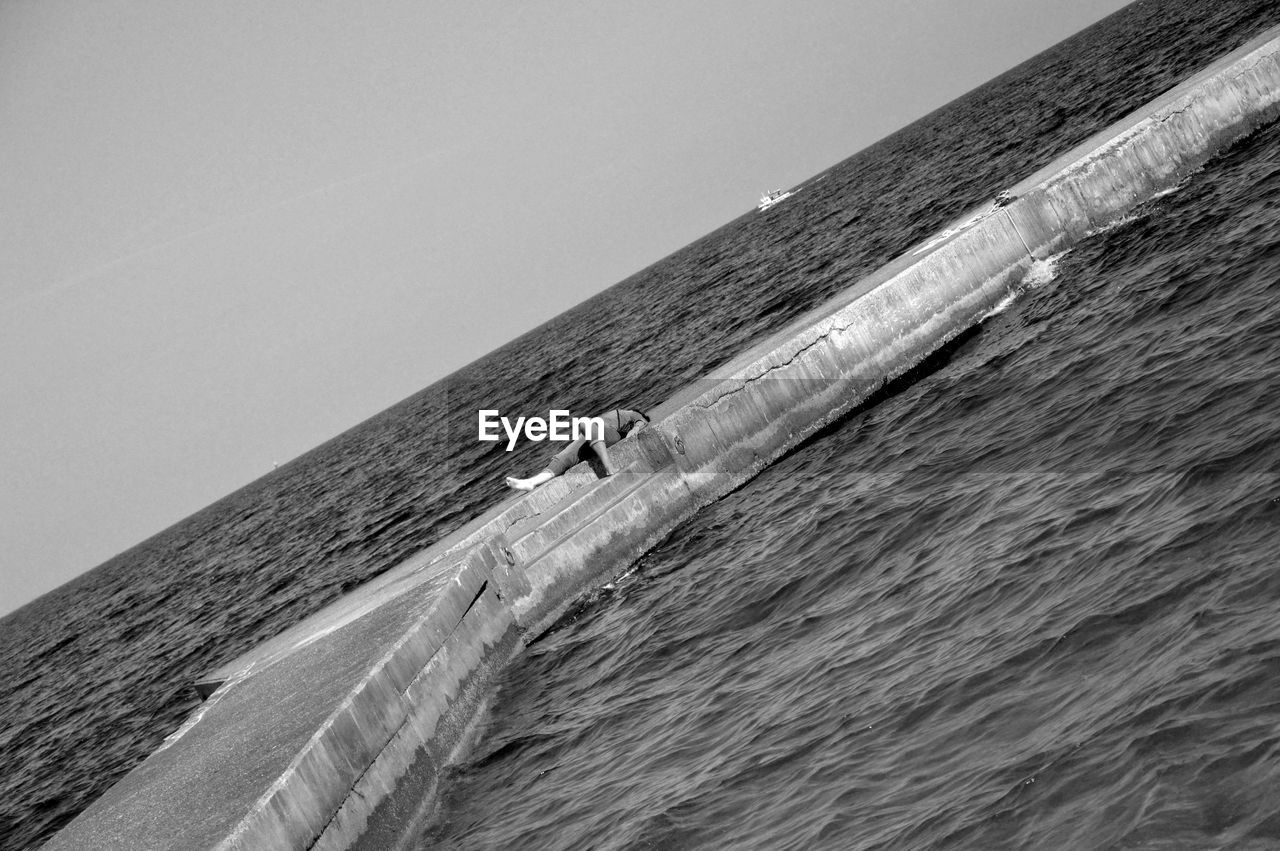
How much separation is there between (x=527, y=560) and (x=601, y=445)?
214 centimetres

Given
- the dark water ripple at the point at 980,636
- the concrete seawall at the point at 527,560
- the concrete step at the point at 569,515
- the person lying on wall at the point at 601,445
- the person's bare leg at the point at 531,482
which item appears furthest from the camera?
the person's bare leg at the point at 531,482

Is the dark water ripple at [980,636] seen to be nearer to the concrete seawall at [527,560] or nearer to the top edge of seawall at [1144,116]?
the concrete seawall at [527,560]

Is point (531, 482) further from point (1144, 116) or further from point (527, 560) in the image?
point (1144, 116)

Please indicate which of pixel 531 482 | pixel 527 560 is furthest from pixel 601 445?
pixel 527 560

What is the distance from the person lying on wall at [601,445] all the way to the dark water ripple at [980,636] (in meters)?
1.49

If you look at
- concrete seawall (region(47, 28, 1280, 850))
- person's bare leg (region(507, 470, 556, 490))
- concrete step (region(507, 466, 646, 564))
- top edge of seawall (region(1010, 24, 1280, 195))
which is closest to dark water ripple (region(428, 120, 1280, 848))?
concrete seawall (region(47, 28, 1280, 850))

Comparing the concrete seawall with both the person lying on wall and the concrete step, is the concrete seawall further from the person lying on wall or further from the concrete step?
the person lying on wall

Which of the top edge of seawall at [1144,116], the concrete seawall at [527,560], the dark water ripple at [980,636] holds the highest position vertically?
the top edge of seawall at [1144,116]

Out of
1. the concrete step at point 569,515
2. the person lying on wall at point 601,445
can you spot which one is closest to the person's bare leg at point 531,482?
the person lying on wall at point 601,445

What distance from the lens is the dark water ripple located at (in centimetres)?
532

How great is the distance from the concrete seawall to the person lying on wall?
0.64 feet

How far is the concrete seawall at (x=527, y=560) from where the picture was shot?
7895 mm

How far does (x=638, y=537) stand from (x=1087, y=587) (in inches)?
297

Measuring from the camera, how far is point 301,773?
7395 mm
